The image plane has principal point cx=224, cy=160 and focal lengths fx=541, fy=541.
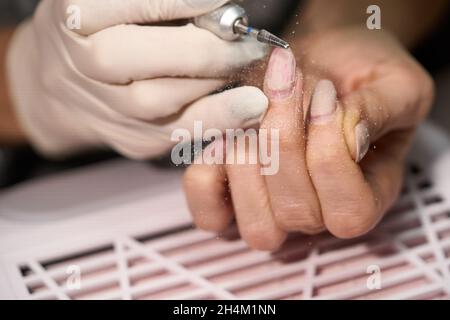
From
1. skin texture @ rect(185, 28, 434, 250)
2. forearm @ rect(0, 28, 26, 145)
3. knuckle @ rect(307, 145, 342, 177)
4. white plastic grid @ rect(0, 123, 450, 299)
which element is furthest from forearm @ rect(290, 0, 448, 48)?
forearm @ rect(0, 28, 26, 145)

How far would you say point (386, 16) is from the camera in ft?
2.60

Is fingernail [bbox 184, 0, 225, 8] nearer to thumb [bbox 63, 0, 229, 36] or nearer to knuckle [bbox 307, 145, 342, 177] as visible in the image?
thumb [bbox 63, 0, 229, 36]

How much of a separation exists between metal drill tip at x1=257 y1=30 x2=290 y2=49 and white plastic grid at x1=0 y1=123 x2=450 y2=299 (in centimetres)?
23

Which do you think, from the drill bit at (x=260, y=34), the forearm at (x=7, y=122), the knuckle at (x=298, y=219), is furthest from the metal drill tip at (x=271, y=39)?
the forearm at (x=7, y=122)

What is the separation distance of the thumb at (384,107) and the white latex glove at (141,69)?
0.09 meters

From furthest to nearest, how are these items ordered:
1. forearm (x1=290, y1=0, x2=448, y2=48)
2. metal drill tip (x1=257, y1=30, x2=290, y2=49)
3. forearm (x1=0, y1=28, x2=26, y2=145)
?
forearm (x1=0, y1=28, x2=26, y2=145), forearm (x1=290, y1=0, x2=448, y2=48), metal drill tip (x1=257, y1=30, x2=290, y2=49)

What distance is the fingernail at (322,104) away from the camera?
481 millimetres

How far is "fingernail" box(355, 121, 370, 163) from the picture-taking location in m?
0.48

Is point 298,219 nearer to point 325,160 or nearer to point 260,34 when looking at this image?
point 325,160

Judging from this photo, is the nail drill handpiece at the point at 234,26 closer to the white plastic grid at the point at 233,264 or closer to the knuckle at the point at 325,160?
the knuckle at the point at 325,160

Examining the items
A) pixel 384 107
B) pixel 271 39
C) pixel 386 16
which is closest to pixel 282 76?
pixel 271 39

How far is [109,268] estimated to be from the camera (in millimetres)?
588

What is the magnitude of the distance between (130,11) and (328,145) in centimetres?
23
